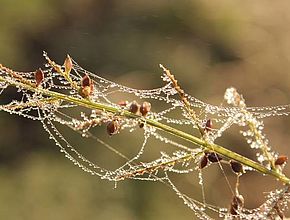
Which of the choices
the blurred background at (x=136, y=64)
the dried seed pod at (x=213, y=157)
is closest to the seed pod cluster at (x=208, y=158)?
the dried seed pod at (x=213, y=157)

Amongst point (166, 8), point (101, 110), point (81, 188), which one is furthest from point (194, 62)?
point (101, 110)

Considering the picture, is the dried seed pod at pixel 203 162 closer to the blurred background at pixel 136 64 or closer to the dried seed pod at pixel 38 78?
the dried seed pod at pixel 38 78

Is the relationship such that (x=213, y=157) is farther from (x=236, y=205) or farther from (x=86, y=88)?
(x=86, y=88)

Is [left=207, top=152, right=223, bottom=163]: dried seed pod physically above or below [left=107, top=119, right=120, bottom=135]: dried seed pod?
below

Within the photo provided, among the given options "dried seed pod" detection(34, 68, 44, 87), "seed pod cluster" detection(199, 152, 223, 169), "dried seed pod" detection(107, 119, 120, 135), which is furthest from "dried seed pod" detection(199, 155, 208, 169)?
"dried seed pod" detection(34, 68, 44, 87)

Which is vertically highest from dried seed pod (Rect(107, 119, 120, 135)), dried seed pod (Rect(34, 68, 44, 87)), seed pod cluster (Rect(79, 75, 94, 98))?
dried seed pod (Rect(34, 68, 44, 87))

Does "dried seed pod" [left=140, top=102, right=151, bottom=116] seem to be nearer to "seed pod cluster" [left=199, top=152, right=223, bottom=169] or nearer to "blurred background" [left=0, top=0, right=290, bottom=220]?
"seed pod cluster" [left=199, top=152, right=223, bottom=169]

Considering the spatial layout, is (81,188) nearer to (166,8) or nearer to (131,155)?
(131,155)
